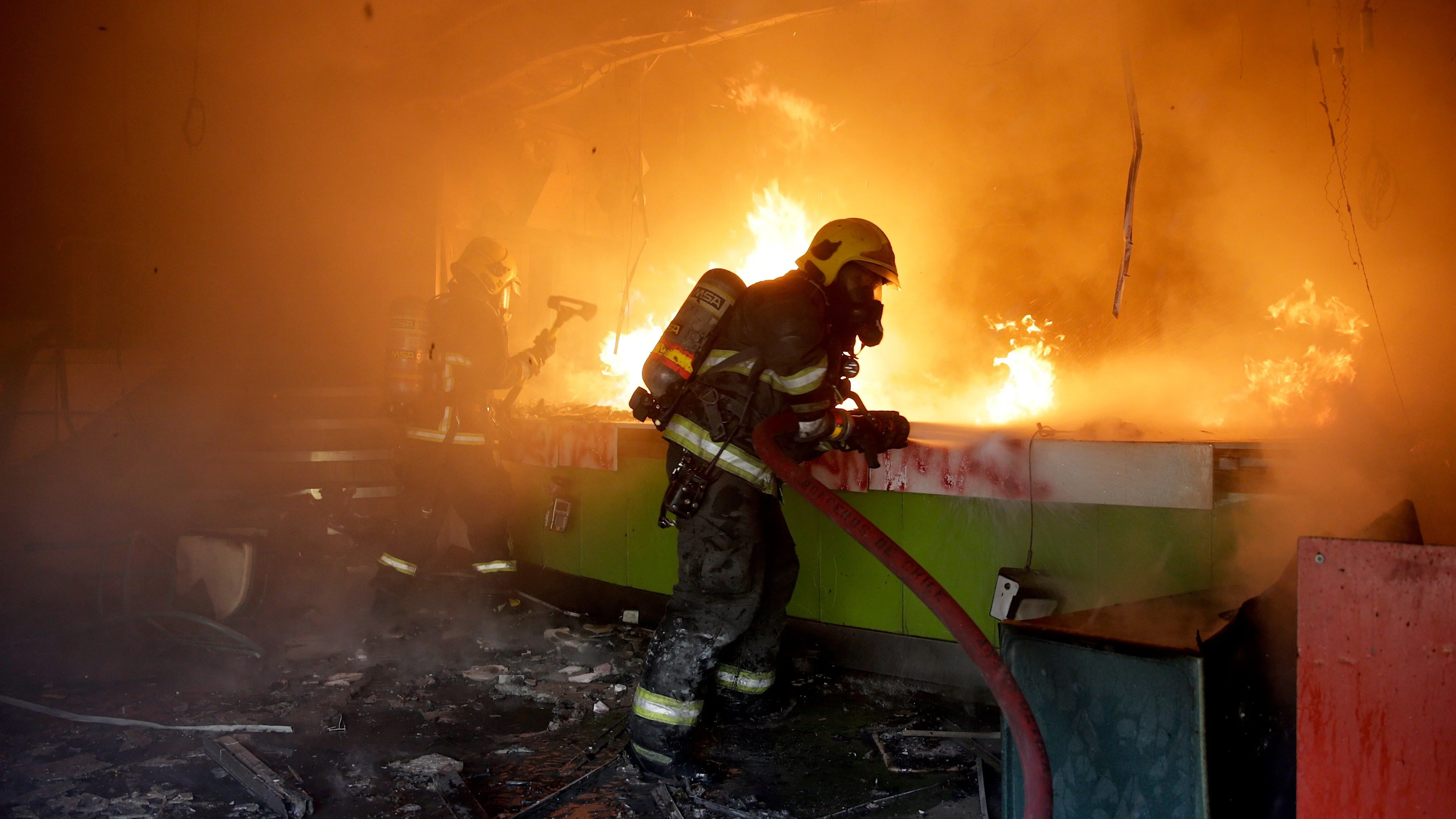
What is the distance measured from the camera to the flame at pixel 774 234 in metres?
7.82

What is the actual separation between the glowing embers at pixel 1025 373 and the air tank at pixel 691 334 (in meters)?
3.30

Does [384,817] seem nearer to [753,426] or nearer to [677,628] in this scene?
[677,628]

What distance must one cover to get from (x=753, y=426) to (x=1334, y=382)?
3.98m

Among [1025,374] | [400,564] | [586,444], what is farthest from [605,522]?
[1025,374]

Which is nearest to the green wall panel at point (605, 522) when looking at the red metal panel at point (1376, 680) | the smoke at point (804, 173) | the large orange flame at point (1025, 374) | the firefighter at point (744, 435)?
the firefighter at point (744, 435)

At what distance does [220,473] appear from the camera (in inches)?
224

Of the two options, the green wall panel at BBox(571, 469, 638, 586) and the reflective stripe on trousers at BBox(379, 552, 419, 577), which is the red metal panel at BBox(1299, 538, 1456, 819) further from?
the reflective stripe on trousers at BBox(379, 552, 419, 577)

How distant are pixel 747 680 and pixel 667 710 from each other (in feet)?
2.17

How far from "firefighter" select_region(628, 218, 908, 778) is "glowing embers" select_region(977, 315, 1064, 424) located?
9.09ft

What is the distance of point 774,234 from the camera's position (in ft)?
26.0

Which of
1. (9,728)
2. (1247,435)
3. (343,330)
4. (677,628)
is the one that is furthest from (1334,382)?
(343,330)

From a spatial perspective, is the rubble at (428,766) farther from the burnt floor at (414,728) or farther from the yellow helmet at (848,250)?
the yellow helmet at (848,250)

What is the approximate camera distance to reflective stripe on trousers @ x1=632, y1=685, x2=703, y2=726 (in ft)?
10.7

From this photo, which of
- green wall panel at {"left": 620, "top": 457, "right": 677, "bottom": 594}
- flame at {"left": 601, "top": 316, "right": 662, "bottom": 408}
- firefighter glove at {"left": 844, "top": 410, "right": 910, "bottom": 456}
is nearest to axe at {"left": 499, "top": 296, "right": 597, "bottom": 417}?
green wall panel at {"left": 620, "top": 457, "right": 677, "bottom": 594}
